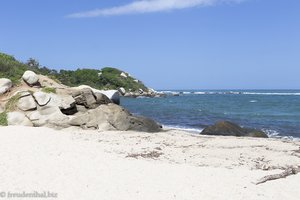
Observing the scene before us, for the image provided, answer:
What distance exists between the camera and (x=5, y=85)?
25938 millimetres

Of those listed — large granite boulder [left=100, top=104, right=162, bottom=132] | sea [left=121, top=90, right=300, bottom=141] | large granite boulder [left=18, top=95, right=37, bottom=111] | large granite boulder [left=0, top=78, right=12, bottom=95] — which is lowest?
sea [left=121, top=90, right=300, bottom=141]

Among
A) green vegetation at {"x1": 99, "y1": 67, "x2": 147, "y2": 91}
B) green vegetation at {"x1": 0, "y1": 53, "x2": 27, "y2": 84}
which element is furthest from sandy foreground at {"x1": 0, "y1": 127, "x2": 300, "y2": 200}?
green vegetation at {"x1": 99, "y1": 67, "x2": 147, "y2": 91}

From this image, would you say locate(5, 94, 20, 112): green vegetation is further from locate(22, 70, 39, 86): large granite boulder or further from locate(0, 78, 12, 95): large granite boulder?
locate(22, 70, 39, 86): large granite boulder

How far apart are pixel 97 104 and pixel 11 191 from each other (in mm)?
17270

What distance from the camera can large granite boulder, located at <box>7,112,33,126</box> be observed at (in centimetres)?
2258

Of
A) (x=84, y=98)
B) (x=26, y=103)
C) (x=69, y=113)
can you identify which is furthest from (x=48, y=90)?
(x=84, y=98)

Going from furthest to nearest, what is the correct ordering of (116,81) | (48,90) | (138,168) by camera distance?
(116,81) → (48,90) → (138,168)

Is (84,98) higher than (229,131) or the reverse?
higher

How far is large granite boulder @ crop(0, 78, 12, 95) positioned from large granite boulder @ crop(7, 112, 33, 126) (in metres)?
3.16

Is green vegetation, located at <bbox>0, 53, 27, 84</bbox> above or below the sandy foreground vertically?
above

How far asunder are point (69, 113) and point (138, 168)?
1365 cm

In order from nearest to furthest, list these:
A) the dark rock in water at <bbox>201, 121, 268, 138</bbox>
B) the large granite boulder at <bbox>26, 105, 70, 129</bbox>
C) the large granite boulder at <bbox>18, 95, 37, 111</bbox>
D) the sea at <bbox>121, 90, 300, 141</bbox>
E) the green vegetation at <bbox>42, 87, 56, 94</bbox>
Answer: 1. the large granite boulder at <bbox>26, 105, 70, 129</bbox>
2. the large granite boulder at <bbox>18, 95, 37, 111</bbox>
3. the dark rock in water at <bbox>201, 121, 268, 138</bbox>
4. the green vegetation at <bbox>42, 87, 56, 94</bbox>
5. the sea at <bbox>121, 90, 300, 141</bbox>

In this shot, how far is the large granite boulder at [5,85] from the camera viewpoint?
25644 mm

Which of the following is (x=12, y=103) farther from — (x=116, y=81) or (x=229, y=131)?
(x=116, y=81)
